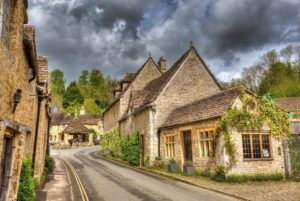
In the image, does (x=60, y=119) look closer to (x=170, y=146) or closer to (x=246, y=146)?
(x=170, y=146)

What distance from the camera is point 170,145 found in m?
22.4

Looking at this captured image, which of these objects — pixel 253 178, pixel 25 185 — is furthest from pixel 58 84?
pixel 25 185

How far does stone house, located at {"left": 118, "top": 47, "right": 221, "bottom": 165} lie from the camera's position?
24.5m

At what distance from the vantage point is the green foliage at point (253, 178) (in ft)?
52.9

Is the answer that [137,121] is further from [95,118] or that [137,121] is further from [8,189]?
[95,118]

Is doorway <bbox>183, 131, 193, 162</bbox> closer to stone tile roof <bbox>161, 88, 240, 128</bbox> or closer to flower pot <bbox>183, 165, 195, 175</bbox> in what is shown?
stone tile roof <bbox>161, 88, 240, 128</bbox>

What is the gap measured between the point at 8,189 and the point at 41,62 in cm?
831

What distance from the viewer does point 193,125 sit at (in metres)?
19.4

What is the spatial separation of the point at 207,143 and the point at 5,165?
13.2 meters

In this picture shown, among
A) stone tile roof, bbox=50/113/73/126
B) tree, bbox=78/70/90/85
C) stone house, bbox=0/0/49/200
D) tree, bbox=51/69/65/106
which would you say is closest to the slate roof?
stone house, bbox=0/0/49/200

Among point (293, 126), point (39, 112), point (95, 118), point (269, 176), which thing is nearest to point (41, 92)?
point (39, 112)

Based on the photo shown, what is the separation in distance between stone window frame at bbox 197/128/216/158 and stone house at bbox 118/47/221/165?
6.14m

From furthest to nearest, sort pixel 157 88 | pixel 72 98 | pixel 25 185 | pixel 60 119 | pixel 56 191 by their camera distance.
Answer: pixel 72 98, pixel 60 119, pixel 157 88, pixel 56 191, pixel 25 185

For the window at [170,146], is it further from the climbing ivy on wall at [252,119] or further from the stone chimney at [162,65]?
the stone chimney at [162,65]
